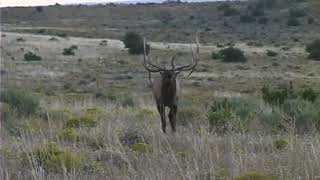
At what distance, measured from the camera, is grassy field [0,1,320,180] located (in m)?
6.55

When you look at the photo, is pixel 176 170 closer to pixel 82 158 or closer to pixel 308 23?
pixel 82 158

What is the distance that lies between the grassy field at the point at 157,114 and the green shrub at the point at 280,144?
4cm

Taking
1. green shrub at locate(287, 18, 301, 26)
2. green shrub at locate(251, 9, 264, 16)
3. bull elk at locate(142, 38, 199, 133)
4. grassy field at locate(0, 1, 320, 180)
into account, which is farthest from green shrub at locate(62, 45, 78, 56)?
green shrub at locate(251, 9, 264, 16)

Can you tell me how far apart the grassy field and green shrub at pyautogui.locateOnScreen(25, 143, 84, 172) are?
15 millimetres

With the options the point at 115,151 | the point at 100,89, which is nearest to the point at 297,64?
the point at 100,89

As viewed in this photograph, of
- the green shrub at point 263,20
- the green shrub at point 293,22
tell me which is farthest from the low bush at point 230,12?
the green shrub at point 293,22

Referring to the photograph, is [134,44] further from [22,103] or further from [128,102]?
[22,103]

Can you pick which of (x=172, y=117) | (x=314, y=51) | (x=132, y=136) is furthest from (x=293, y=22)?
(x=132, y=136)

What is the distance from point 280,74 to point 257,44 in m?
26.0

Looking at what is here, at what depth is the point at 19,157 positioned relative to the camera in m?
7.29

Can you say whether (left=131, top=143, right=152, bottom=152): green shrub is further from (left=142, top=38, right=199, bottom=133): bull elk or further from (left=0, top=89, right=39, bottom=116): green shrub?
(left=0, top=89, right=39, bottom=116): green shrub

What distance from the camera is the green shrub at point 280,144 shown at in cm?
788

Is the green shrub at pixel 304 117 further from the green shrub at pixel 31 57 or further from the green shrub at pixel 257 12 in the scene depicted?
the green shrub at pixel 257 12

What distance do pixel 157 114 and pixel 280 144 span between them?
7543mm
